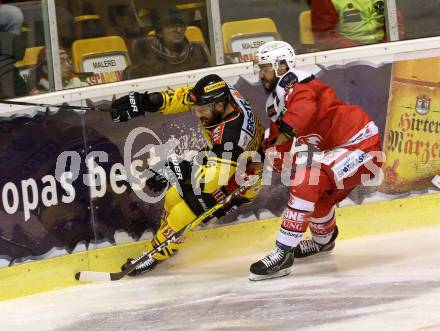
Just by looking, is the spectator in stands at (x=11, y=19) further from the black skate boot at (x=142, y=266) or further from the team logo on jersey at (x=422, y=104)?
the team logo on jersey at (x=422, y=104)

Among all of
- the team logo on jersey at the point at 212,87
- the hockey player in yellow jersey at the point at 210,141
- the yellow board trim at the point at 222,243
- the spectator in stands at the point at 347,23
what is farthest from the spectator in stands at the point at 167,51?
the yellow board trim at the point at 222,243

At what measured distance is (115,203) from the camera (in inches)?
228

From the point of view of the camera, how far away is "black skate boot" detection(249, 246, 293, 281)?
17.2 feet

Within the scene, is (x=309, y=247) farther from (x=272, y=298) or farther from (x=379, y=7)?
(x=379, y=7)

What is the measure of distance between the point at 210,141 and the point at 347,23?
1317 mm

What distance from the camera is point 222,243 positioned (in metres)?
5.95

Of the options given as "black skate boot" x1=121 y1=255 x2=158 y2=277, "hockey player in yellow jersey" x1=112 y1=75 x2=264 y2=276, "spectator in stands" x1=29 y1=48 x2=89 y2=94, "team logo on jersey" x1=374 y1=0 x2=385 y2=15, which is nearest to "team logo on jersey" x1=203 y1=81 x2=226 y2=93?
"hockey player in yellow jersey" x1=112 y1=75 x2=264 y2=276

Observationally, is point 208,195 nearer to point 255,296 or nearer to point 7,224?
point 255,296

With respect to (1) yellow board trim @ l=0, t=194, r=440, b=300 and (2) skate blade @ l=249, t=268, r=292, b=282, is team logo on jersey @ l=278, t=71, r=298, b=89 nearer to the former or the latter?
(2) skate blade @ l=249, t=268, r=292, b=282

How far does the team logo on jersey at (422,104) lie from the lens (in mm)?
6195

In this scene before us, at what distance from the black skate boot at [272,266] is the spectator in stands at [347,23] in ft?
5.01

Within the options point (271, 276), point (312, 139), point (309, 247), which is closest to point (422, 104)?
point (312, 139)

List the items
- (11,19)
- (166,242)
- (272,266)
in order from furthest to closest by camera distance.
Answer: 1. (11,19)
2. (166,242)
3. (272,266)

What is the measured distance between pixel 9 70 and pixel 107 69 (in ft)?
1.93
